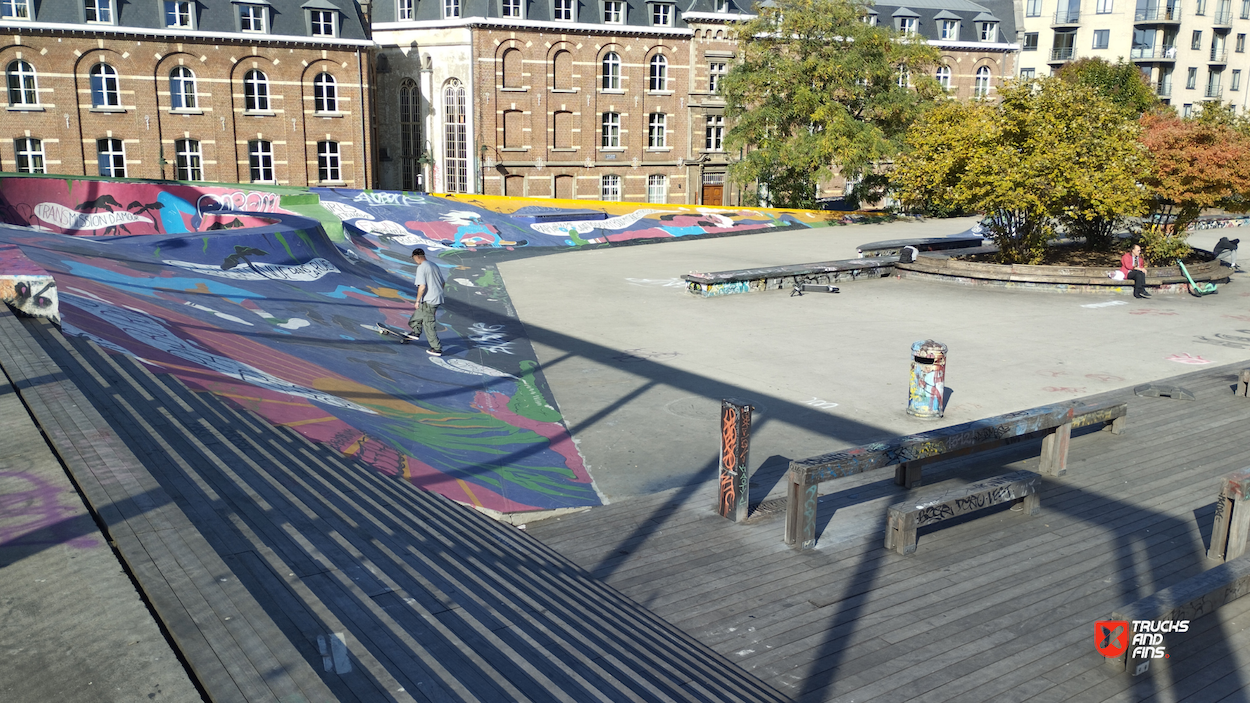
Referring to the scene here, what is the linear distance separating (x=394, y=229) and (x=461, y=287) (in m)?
8.75

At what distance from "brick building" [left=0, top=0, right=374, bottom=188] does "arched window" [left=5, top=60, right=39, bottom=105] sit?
4 cm

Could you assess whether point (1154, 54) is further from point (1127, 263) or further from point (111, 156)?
point (111, 156)

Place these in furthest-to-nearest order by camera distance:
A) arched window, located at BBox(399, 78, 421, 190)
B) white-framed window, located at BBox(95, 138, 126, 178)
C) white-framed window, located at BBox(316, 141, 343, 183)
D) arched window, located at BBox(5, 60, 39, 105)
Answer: arched window, located at BBox(399, 78, 421, 190) → white-framed window, located at BBox(316, 141, 343, 183) → white-framed window, located at BBox(95, 138, 126, 178) → arched window, located at BBox(5, 60, 39, 105)

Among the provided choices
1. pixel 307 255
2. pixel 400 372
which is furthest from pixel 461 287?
pixel 400 372

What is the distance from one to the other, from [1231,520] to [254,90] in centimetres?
4258

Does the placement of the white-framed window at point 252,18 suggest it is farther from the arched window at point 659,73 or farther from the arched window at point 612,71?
the arched window at point 659,73

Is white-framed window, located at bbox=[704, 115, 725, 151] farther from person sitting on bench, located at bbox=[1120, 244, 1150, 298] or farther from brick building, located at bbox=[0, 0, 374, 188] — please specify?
person sitting on bench, located at bbox=[1120, 244, 1150, 298]

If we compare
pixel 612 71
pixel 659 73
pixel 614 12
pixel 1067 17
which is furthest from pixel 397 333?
pixel 1067 17

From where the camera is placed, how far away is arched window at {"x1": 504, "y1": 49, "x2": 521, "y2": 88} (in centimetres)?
4466

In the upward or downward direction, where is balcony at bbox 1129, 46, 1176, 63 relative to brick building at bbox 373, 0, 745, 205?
upward

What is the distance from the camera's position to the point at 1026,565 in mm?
7035

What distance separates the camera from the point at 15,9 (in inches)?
1454

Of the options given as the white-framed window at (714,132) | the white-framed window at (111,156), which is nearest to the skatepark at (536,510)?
the white-framed window at (111,156)

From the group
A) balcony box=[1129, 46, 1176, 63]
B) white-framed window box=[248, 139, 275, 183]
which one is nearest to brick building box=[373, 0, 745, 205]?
white-framed window box=[248, 139, 275, 183]
